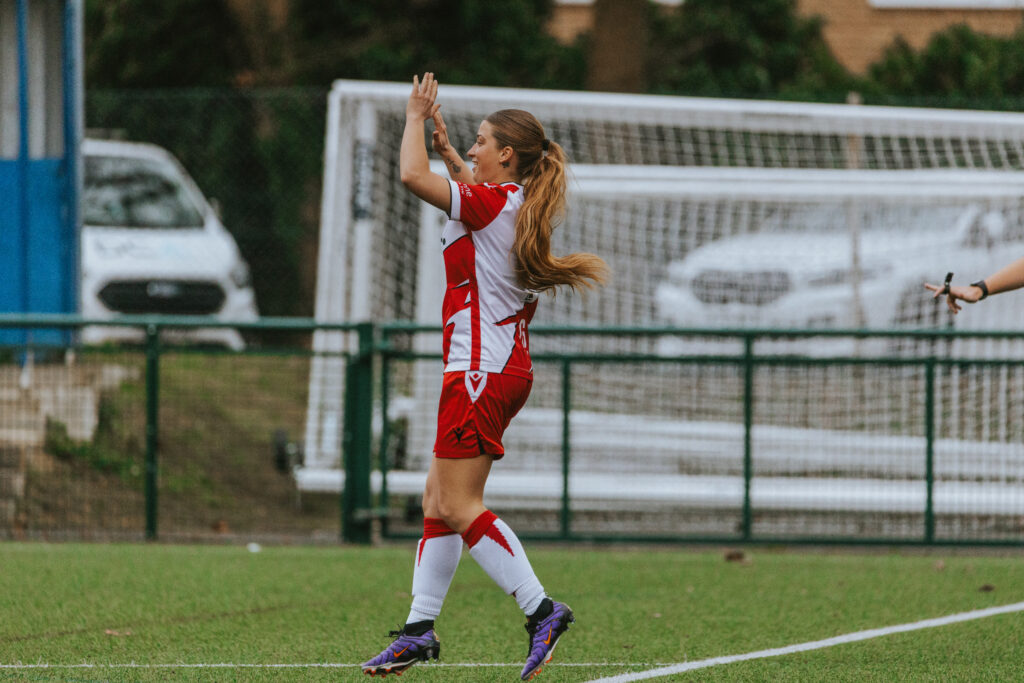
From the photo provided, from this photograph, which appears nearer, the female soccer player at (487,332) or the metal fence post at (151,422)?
the female soccer player at (487,332)

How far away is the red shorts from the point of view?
4648 millimetres

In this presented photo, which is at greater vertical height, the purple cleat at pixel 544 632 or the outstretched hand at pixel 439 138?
the outstretched hand at pixel 439 138

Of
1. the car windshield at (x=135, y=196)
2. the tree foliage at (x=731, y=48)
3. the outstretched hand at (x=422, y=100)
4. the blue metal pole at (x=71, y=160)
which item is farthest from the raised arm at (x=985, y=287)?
the tree foliage at (x=731, y=48)

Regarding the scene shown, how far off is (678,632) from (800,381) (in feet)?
10.4

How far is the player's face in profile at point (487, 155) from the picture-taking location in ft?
15.8

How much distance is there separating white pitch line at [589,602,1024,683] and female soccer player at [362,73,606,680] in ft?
1.86

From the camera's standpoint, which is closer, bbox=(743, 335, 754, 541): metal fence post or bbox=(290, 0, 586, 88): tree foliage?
bbox=(743, 335, 754, 541): metal fence post

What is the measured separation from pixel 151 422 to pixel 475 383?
4743 millimetres

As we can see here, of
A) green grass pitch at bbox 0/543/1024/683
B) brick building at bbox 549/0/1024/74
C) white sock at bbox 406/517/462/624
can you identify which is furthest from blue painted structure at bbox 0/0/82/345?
brick building at bbox 549/0/1024/74

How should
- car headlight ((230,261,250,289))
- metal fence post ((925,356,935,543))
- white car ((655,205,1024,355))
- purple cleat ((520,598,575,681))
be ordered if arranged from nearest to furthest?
purple cleat ((520,598,575,681)) < metal fence post ((925,356,935,543)) < white car ((655,205,1024,355)) < car headlight ((230,261,250,289))

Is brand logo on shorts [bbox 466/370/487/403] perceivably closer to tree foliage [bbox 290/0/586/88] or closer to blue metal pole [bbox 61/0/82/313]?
blue metal pole [bbox 61/0/82/313]

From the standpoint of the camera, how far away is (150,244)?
1305 centimetres

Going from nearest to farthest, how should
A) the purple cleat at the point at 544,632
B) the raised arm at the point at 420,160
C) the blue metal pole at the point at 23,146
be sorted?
the raised arm at the point at 420,160, the purple cleat at the point at 544,632, the blue metal pole at the point at 23,146

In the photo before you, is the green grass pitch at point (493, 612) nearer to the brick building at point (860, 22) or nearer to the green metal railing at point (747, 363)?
the green metal railing at point (747, 363)
